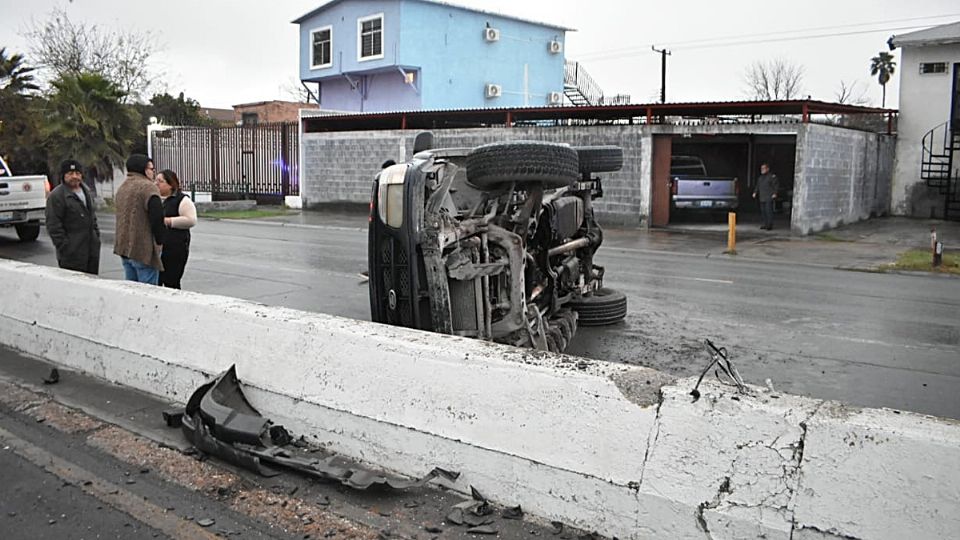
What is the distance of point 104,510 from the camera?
13.3ft

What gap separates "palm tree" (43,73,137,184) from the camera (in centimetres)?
2753

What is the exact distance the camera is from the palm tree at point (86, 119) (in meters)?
27.5

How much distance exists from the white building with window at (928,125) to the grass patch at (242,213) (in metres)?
19.6

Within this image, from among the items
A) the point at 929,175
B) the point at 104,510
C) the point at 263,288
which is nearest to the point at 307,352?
the point at 104,510

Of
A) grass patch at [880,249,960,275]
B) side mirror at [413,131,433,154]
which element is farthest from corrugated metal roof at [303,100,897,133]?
side mirror at [413,131,433,154]

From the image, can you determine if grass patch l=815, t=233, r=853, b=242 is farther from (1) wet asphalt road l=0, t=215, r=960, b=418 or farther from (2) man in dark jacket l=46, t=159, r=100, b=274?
(2) man in dark jacket l=46, t=159, r=100, b=274

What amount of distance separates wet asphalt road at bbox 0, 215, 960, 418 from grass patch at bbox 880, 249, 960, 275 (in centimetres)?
76

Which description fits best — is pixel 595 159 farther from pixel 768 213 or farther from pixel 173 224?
pixel 768 213

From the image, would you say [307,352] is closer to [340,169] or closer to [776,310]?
[776,310]

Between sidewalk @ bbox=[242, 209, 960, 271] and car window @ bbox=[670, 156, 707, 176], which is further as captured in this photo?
car window @ bbox=[670, 156, 707, 176]

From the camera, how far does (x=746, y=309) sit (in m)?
10.2

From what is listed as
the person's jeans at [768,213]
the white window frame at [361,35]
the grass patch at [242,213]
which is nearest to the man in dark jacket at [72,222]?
the person's jeans at [768,213]

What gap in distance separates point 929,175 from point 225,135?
24929 millimetres

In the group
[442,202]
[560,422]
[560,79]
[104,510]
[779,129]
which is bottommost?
[104,510]
